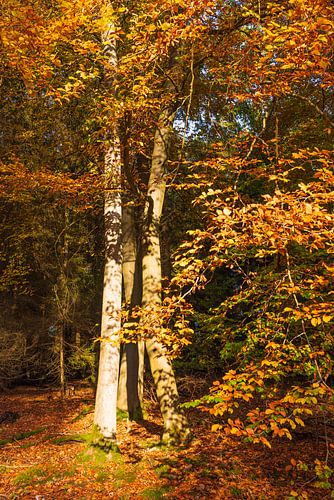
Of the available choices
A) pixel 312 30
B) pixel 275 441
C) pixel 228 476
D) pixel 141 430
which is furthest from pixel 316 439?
pixel 312 30

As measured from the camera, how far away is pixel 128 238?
440 inches

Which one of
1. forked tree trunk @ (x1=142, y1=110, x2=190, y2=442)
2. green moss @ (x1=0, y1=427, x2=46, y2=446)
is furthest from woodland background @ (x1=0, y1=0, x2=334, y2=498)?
green moss @ (x1=0, y1=427, x2=46, y2=446)

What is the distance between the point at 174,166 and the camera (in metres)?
12.3

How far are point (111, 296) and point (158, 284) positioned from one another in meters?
1.00

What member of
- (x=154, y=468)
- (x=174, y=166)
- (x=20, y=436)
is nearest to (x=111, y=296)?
(x=154, y=468)

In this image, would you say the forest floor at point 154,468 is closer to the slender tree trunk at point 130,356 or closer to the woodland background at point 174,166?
the woodland background at point 174,166

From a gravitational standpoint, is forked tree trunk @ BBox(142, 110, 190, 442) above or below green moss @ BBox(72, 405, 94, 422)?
above

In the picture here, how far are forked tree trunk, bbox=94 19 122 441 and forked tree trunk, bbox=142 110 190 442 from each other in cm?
62

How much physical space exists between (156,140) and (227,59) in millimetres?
2458

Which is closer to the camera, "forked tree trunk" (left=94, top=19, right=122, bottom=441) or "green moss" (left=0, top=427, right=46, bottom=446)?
"forked tree trunk" (left=94, top=19, right=122, bottom=441)

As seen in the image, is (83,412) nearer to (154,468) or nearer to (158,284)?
(154,468)

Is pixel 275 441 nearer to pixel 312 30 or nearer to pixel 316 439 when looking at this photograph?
pixel 316 439

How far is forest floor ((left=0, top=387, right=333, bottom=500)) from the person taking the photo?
19.8 ft

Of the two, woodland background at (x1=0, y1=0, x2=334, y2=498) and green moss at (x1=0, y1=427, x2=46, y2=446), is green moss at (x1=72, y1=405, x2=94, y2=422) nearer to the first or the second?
green moss at (x1=0, y1=427, x2=46, y2=446)
